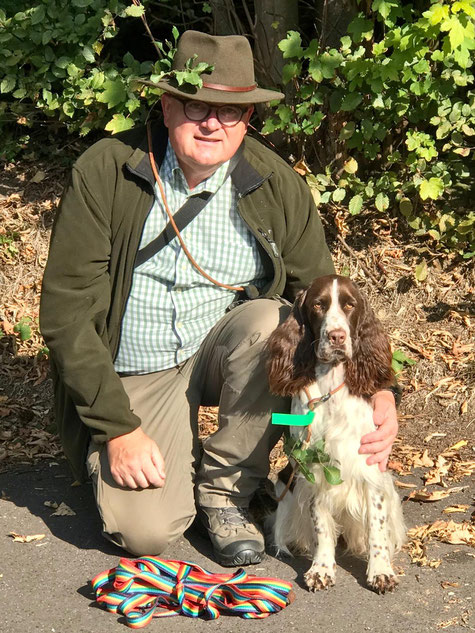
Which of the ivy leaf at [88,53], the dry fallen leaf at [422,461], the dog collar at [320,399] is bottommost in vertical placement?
the dry fallen leaf at [422,461]

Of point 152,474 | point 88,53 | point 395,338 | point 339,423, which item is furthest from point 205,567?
point 88,53

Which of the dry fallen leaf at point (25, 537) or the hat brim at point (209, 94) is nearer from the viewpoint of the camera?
the hat brim at point (209, 94)

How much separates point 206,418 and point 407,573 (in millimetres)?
1972

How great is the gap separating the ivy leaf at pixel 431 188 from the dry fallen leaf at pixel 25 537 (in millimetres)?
3045

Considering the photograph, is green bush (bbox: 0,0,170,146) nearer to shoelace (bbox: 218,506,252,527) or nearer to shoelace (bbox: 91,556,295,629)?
shoelace (bbox: 218,506,252,527)

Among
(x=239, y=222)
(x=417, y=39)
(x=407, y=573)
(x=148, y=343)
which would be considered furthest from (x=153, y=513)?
(x=417, y=39)

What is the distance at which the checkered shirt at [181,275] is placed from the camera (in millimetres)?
4234

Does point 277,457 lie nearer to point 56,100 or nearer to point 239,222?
point 239,222

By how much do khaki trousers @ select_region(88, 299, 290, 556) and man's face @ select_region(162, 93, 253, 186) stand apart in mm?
659

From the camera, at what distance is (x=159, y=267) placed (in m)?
4.24

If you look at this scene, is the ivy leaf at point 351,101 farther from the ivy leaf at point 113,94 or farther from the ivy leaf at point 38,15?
the ivy leaf at point 38,15

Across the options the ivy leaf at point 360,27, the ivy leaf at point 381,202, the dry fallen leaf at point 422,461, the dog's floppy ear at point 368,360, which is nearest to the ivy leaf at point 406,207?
the ivy leaf at point 381,202

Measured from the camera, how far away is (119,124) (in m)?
6.26

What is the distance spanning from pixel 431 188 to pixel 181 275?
7.40ft
